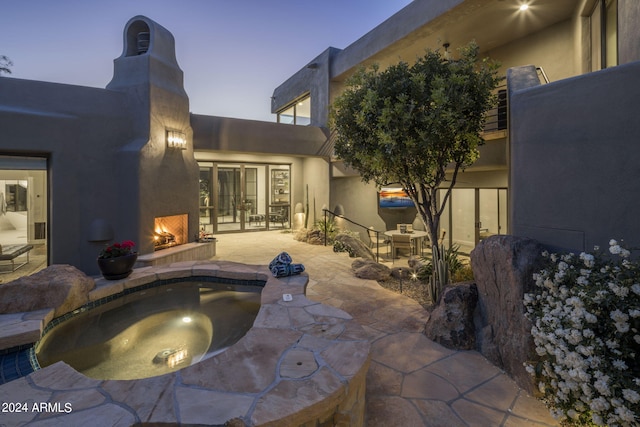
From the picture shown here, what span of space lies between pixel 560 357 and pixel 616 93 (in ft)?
8.05

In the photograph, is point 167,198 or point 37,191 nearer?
point 37,191

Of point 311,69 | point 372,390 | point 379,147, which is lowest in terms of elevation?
point 372,390

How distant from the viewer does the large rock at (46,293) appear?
392cm

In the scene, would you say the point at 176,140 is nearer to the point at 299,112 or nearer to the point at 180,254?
the point at 180,254

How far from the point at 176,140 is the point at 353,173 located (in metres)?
5.91

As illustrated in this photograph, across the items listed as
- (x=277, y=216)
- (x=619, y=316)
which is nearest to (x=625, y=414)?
(x=619, y=316)

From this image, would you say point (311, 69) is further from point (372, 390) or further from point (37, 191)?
point (372, 390)

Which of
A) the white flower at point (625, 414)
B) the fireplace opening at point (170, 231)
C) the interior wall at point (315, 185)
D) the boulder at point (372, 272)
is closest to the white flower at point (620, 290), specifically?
the white flower at point (625, 414)

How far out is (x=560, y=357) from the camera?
235 cm

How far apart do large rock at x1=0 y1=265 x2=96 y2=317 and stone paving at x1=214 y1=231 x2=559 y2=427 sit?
345cm

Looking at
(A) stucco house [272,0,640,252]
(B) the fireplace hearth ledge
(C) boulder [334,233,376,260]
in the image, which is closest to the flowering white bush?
(A) stucco house [272,0,640,252]

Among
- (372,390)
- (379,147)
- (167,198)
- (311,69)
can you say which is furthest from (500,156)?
(311,69)

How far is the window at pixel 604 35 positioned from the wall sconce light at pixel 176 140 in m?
9.21

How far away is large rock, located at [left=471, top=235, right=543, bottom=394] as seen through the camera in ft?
10.6
